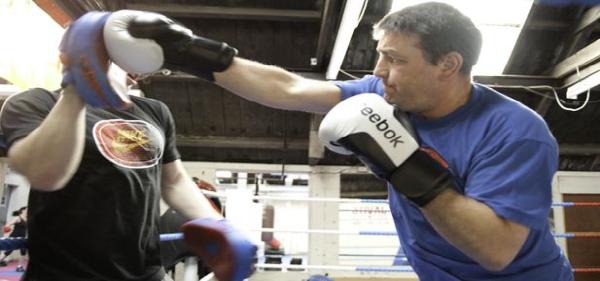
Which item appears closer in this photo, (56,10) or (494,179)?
(494,179)

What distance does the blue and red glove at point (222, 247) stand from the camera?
1229 mm

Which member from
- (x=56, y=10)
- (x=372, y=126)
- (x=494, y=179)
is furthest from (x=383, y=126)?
(x=56, y=10)

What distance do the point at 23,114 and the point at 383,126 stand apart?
31.0 inches

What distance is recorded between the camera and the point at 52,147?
98cm

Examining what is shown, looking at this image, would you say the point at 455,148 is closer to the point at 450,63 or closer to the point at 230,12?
the point at 450,63

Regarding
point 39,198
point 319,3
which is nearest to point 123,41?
point 39,198

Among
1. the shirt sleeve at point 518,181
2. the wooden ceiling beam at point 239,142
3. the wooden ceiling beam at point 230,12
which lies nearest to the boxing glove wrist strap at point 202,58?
the shirt sleeve at point 518,181

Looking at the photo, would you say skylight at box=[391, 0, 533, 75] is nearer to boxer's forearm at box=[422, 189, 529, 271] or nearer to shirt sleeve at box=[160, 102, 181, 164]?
shirt sleeve at box=[160, 102, 181, 164]

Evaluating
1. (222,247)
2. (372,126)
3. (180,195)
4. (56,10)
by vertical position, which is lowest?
(222,247)

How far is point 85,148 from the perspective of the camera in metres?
1.13

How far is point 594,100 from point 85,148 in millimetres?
4715

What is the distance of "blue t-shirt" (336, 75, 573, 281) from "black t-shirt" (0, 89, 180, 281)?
26.4 inches

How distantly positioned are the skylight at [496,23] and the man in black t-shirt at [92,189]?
2.50 m

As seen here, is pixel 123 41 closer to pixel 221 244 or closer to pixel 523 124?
pixel 221 244
